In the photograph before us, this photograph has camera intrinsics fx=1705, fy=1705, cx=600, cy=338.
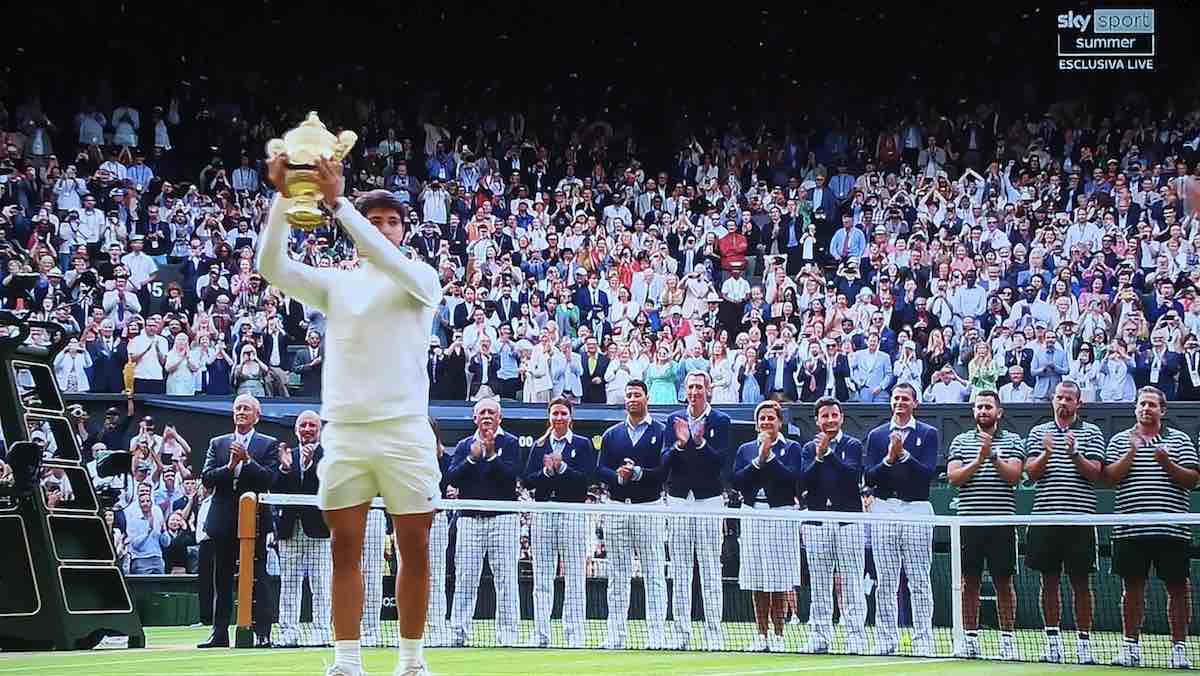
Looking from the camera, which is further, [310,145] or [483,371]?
[483,371]

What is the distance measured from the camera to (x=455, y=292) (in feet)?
78.4

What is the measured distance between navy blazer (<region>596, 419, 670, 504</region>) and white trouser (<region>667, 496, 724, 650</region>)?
2.29 ft

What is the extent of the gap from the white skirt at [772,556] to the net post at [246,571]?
3.66 metres

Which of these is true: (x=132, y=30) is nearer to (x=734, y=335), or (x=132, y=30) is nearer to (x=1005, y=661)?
(x=734, y=335)

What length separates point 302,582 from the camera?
1320 cm

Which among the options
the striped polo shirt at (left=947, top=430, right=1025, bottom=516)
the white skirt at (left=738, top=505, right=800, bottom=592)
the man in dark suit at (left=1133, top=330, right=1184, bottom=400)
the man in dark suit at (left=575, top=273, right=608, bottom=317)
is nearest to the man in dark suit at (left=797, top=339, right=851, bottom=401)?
the man in dark suit at (left=1133, top=330, right=1184, bottom=400)

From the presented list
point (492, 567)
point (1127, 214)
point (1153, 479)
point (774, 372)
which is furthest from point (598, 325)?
point (1153, 479)

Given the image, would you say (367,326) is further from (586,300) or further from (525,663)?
(586,300)

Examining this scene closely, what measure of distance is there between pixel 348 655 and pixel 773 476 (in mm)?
6713

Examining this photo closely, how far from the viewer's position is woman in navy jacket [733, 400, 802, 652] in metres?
12.8

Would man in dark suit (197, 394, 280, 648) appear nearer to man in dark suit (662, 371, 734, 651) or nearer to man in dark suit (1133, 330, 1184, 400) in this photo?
man in dark suit (662, 371, 734, 651)

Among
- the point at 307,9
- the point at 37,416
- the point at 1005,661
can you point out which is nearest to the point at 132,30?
the point at 307,9

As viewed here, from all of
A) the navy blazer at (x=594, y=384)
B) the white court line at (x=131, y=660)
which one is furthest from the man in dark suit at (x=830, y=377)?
the white court line at (x=131, y=660)

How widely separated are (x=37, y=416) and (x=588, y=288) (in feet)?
43.5
